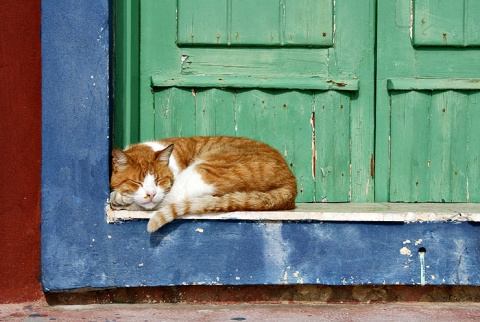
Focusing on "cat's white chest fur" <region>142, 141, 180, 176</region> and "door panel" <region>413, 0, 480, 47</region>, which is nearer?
"cat's white chest fur" <region>142, 141, 180, 176</region>

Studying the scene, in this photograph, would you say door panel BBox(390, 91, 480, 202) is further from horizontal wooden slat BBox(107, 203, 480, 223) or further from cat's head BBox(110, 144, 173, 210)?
cat's head BBox(110, 144, 173, 210)

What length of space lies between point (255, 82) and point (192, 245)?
107 centimetres

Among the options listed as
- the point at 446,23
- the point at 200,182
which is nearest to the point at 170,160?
the point at 200,182

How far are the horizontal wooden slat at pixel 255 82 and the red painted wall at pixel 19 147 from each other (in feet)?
2.46

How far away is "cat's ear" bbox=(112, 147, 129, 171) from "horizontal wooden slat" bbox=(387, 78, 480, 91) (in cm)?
160

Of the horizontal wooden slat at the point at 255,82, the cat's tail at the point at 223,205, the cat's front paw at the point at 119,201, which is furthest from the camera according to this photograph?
the horizontal wooden slat at the point at 255,82

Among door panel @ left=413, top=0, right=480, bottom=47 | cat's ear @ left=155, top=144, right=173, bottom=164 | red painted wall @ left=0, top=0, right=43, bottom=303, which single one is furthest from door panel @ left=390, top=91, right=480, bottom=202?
red painted wall @ left=0, top=0, right=43, bottom=303

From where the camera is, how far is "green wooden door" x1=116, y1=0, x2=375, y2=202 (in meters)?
4.45

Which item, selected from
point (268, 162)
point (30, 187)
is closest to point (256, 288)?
point (268, 162)

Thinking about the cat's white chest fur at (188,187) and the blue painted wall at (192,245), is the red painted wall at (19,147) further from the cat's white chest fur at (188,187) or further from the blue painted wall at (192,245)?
the cat's white chest fur at (188,187)

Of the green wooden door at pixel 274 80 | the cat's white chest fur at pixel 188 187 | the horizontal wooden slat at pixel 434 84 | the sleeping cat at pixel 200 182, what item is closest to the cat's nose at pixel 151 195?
the sleeping cat at pixel 200 182

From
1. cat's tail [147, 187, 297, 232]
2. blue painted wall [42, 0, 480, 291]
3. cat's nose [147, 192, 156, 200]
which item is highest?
cat's nose [147, 192, 156, 200]

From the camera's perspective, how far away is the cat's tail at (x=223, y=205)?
3.81 meters

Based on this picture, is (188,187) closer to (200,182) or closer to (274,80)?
(200,182)
